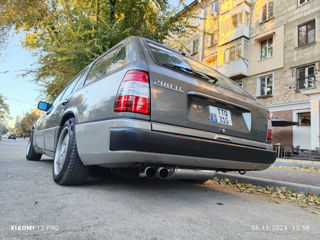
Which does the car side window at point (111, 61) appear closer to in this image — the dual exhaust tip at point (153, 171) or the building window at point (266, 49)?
the dual exhaust tip at point (153, 171)

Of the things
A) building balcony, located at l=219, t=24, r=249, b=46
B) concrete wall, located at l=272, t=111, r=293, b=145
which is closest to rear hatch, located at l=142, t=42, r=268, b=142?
concrete wall, located at l=272, t=111, r=293, b=145

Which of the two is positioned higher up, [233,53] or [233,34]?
[233,34]

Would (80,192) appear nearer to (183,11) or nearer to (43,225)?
(43,225)

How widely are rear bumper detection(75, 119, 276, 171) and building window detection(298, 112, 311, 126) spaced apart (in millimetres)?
14267

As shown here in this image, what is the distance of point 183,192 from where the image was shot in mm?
2744

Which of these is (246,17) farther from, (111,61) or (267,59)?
(111,61)

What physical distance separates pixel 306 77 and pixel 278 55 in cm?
248

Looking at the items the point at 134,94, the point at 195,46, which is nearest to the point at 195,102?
the point at 134,94

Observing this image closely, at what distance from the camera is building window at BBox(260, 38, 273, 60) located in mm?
16580

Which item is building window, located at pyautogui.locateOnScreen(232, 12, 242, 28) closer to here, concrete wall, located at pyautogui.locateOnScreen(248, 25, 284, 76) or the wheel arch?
concrete wall, located at pyautogui.locateOnScreen(248, 25, 284, 76)

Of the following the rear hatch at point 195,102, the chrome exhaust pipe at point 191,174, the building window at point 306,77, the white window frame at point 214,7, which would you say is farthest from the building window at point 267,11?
the chrome exhaust pipe at point 191,174

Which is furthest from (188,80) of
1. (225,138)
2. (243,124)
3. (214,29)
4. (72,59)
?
(214,29)

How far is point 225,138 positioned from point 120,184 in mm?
1373

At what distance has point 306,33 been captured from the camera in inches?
572
